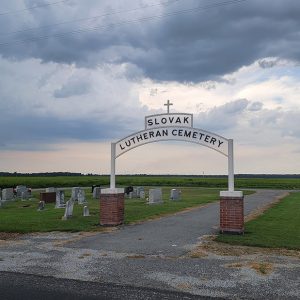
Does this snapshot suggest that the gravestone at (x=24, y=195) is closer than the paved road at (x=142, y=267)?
No

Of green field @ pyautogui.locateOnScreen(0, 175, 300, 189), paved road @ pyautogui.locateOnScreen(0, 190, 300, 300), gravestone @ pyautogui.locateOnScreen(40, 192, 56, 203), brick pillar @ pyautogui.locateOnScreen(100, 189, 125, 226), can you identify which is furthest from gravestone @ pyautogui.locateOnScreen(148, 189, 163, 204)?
green field @ pyautogui.locateOnScreen(0, 175, 300, 189)

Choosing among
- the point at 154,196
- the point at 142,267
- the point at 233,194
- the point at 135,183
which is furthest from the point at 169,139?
the point at 135,183

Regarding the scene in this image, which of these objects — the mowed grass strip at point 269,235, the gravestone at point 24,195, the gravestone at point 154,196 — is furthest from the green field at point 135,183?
the mowed grass strip at point 269,235

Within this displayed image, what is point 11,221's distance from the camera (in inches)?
627

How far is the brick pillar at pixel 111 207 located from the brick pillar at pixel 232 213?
3593 mm

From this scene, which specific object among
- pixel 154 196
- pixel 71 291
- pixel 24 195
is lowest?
pixel 71 291

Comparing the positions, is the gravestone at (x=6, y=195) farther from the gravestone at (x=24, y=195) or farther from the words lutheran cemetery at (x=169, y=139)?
the words lutheran cemetery at (x=169, y=139)

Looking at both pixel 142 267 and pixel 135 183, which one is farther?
pixel 135 183

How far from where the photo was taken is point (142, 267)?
27.3 ft

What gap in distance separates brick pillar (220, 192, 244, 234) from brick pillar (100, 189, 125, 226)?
359 centimetres

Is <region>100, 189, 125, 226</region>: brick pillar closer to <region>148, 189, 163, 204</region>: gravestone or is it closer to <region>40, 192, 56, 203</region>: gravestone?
<region>148, 189, 163, 204</region>: gravestone

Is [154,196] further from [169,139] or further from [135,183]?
[135,183]

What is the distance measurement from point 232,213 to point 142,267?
5373 mm

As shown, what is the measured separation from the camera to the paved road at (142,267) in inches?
269
